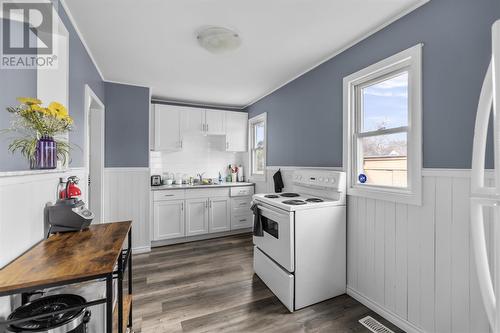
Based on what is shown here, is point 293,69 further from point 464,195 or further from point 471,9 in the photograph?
point 464,195

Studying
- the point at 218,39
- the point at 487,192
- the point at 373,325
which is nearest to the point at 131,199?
the point at 218,39

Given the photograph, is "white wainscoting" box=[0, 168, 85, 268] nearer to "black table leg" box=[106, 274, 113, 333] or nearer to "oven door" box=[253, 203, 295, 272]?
"black table leg" box=[106, 274, 113, 333]

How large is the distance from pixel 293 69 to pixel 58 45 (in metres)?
2.36

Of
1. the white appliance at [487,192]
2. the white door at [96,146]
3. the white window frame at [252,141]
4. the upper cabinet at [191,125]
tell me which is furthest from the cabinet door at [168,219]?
the white appliance at [487,192]

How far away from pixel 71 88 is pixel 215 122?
2.62m

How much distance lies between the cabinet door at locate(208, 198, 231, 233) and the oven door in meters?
1.58

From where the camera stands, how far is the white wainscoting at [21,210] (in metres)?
1.04

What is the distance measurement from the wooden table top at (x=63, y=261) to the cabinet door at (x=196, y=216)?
2431 mm

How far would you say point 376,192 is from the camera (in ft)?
6.68

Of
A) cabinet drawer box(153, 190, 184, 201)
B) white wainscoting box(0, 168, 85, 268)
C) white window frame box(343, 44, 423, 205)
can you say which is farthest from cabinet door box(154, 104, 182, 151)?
white window frame box(343, 44, 423, 205)

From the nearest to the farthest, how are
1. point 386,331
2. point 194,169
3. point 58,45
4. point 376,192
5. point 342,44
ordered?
point 58,45 < point 386,331 < point 376,192 < point 342,44 < point 194,169

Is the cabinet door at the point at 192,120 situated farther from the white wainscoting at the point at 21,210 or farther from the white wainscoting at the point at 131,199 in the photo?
the white wainscoting at the point at 21,210

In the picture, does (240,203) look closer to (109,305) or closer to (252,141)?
(252,141)

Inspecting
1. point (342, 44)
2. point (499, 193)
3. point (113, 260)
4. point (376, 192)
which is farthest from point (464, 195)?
point (113, 260)
